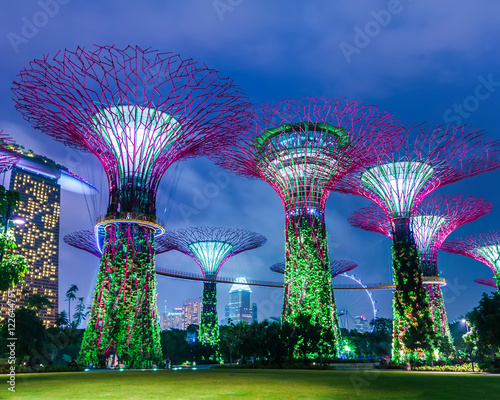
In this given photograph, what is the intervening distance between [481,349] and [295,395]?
21678mm

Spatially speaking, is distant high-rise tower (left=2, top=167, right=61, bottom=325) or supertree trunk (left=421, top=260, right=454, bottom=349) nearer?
supertree trunk (left=421, top=260, right=454, bottom=349)

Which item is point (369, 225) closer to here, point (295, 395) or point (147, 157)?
point (147, 157)

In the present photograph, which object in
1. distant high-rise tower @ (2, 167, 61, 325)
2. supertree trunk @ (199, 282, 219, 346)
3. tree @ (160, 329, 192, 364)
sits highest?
distant high-rise tower @ (2, 167, 61, 325)

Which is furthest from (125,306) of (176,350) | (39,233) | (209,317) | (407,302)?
(39,233)

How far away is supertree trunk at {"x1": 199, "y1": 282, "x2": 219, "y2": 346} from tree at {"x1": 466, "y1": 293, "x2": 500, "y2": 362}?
29.9 m

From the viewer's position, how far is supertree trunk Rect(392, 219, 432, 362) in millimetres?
31328

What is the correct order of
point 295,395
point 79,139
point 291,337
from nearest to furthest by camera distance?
point 295,395
point 79,139
point 291,337

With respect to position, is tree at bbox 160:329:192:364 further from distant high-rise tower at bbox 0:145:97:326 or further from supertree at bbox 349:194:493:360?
distant high-rise tower at bbox 0:145:97:326

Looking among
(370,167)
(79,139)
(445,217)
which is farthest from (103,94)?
(445,217)

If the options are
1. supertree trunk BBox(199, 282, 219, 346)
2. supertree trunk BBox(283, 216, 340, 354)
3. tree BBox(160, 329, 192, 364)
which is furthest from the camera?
tree BBox(160, 329, 192, 364)

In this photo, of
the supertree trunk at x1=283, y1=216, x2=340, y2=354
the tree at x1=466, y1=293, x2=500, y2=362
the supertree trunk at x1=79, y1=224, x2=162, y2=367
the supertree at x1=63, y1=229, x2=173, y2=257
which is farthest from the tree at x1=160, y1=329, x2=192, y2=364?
the tree at x1=466, y1=293, x2=500, y2=362

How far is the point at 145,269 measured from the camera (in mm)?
26750

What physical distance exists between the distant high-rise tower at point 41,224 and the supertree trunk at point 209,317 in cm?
8047

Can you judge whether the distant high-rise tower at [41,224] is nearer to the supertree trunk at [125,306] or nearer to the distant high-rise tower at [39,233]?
the distant high-rise tower at [39,233]
